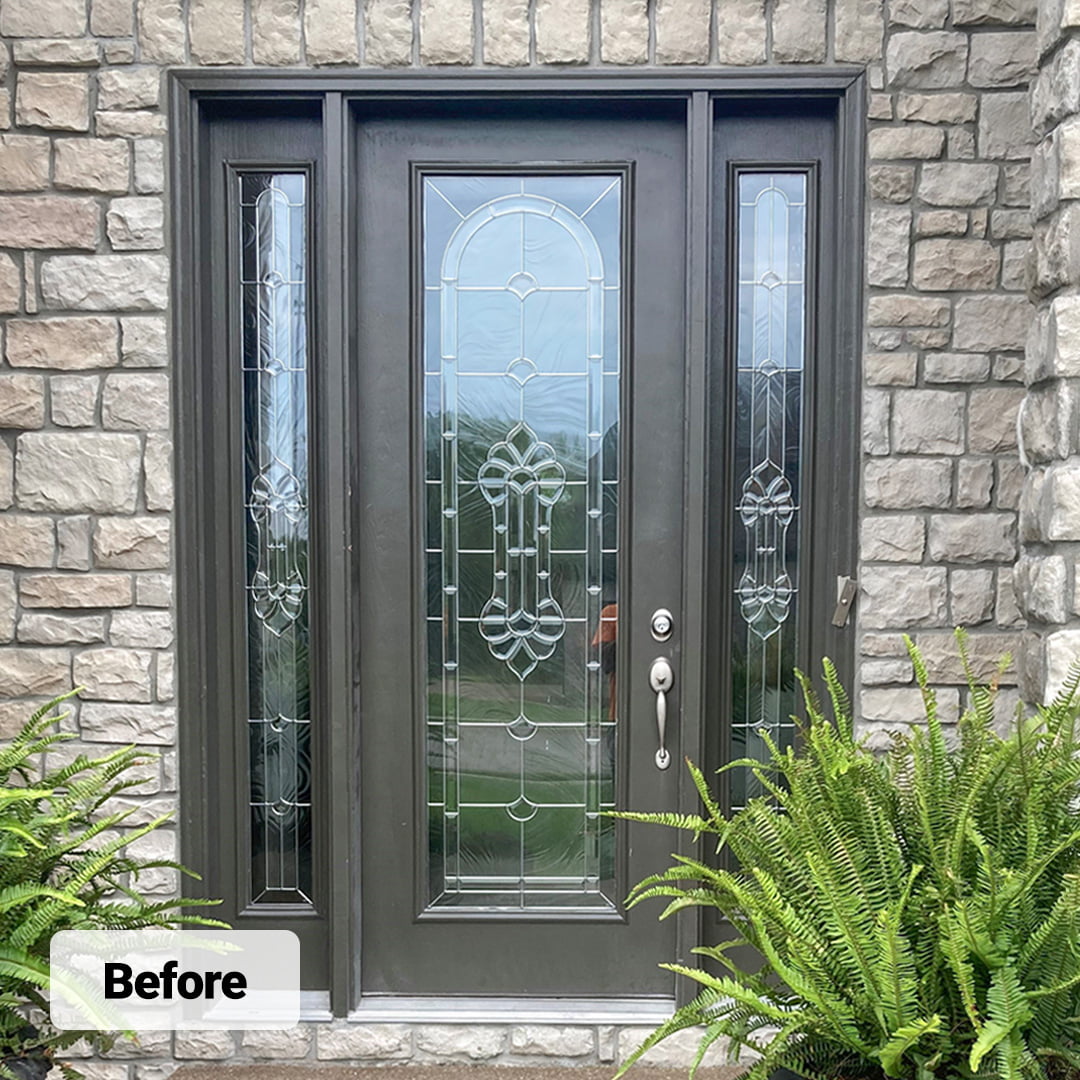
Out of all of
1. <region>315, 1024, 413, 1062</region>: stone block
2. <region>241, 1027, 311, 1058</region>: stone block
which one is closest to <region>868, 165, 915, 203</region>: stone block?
<region>315, 1024, 413, 1062</region>: stone block

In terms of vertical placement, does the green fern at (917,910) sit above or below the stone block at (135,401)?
below

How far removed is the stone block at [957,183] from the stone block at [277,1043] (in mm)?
2574

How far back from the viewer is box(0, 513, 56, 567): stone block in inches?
98.5

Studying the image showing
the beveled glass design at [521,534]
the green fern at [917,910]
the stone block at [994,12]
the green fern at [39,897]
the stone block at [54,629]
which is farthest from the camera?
the beveled glass design at [521,534]

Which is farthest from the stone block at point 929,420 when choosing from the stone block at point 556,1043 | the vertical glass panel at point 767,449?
the stone block at point 556,1043

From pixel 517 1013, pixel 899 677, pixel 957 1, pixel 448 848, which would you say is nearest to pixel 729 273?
pixel 957 1

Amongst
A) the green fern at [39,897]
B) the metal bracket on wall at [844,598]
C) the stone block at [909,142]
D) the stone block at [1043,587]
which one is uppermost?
the stone block at [909,142]

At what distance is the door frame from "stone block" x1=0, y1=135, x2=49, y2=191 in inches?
12.0

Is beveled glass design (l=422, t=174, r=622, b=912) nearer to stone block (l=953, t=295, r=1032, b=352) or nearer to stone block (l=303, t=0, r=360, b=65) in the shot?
stone block (l=303, t=0, r=360, b=65)

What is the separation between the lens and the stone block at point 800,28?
2441mm

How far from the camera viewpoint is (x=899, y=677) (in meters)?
2.50

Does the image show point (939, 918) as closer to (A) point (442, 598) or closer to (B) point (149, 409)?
(A) point (442, 598)

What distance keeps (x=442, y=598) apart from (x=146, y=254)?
1.11 meters

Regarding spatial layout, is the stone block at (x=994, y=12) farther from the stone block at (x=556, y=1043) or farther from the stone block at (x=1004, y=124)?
the stone block at (x=556, y=1043)
